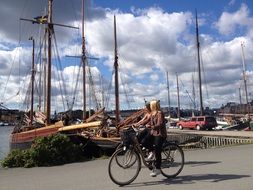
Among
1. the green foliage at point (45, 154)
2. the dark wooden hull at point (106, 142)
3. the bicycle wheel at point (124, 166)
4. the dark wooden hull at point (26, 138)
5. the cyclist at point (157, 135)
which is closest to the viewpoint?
the bicycle wheel at point (124, 166)

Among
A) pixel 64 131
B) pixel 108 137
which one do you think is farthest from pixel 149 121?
pixel 64 131

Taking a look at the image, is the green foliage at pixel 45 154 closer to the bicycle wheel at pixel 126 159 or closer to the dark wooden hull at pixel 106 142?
the dark wooden hull at pixel 106 142

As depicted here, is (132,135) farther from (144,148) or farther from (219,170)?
(219,170)

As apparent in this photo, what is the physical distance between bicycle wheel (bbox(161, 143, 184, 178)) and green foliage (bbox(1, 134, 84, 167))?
489 centimetres

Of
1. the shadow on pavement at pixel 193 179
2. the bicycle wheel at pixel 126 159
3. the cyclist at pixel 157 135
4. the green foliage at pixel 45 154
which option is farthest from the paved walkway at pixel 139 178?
the green foliage at pixel 45 154

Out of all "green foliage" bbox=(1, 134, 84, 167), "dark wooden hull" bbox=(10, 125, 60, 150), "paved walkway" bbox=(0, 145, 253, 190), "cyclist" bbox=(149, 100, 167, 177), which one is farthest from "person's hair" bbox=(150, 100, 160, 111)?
"dark wooden hull" bbox=(10, 125, 60, 150)

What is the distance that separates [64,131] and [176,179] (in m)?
13.2

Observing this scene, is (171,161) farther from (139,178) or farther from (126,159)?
(126,159)

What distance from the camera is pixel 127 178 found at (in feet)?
30.5

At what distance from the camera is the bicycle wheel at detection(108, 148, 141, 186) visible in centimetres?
919

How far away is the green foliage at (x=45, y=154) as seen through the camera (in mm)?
13500

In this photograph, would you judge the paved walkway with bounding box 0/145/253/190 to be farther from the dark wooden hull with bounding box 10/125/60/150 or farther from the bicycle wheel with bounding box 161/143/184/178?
the dark wooden hull with bounding box 10/125/60/150

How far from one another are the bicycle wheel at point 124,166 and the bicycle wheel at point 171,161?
2.63ft

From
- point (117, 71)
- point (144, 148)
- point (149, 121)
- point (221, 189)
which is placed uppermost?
point (117, 71)
